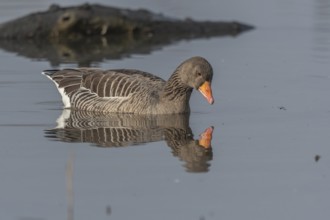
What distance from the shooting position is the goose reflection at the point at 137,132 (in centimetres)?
1480

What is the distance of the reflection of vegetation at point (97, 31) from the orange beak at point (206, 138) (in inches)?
274

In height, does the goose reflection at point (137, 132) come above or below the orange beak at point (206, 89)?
below

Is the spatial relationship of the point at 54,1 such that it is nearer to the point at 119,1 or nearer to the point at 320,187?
the point at 119,1

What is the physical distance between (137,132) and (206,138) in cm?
114

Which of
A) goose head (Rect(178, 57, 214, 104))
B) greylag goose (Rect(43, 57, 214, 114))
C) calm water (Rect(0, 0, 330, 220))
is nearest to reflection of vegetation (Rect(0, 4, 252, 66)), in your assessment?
calm water (Rect(0, 0, 330, 220))

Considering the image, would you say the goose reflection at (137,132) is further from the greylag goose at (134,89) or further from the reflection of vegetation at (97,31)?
the reflection of vegetation at (97,31)

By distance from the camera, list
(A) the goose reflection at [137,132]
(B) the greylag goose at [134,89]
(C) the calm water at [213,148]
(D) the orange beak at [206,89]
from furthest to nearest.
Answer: (B) the greylag goose at [134,89]
(D) the orange beak at [206,89]
(A) the goose reflection at [137,132]
(C) the calm water at [213,148]

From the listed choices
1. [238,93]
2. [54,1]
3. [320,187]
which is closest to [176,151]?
[320,187]

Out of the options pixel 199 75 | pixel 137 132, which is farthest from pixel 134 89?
pixel 137 132

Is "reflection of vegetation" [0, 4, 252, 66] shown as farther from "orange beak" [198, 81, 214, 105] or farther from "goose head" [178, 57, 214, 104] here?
"orange beak" [198, 81, 214, 105]

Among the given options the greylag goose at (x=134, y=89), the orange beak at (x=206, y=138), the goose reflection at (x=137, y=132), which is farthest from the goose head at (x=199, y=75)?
the orange beak at (x=206, y=138)

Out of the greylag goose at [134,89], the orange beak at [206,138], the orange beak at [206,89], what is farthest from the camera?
the greylag goose at [134,89]

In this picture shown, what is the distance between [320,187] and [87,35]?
12.7m

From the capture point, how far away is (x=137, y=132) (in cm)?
1620
